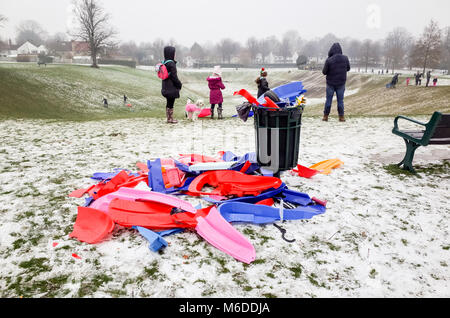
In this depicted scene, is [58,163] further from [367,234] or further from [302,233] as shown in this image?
[367,234]

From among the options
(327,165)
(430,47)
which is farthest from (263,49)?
(327,165)

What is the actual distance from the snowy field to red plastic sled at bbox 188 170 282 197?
38cm

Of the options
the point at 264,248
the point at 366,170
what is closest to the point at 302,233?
the point at 264,248

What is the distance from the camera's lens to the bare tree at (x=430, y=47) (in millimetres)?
40094

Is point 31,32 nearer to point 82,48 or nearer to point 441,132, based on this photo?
point 82,48

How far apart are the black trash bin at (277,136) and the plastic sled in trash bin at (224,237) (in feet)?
4.19

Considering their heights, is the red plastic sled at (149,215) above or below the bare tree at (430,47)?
below

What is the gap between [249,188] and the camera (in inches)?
147

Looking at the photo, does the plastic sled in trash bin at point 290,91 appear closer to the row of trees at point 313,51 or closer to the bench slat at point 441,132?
the bench slat at point 441,132

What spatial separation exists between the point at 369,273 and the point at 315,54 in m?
149

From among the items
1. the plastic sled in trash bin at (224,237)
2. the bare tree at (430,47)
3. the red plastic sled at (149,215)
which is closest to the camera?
the plastic sled in trash bin at (224,237)

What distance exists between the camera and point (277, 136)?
3.76 meters

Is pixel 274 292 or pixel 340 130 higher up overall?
pixel 340 130

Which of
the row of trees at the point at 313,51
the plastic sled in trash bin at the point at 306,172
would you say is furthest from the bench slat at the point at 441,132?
the row of trees at the point at 313,51
